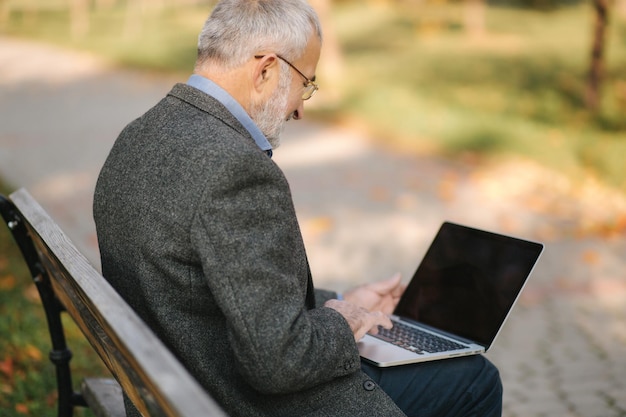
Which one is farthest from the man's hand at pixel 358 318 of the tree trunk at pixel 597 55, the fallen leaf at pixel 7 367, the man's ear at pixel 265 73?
the tree trunk at pixel 597 55

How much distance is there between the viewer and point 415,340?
257 cm

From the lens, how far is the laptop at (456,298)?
8.08 feet

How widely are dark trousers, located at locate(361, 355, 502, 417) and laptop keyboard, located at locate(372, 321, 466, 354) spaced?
0.08 metres

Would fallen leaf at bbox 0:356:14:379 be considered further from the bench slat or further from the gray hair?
the gray hair

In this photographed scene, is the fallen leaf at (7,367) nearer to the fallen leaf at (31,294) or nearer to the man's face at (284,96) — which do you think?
the fallen leaf at (31,294)

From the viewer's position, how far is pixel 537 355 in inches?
191

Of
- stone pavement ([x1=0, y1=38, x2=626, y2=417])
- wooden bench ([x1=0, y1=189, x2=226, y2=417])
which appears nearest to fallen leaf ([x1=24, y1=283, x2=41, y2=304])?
stone pavement ([x1=0, y1=38, x2=626, y2=417])

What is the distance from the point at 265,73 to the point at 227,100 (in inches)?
5.2

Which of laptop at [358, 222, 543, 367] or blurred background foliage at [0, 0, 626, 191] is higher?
blurred background foliage at [0, 0, 626, 191]

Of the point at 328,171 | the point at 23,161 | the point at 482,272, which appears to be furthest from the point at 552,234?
the point at 23,161

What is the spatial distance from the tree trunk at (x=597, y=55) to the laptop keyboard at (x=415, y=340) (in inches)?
396

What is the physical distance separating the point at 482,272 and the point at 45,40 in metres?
27.7

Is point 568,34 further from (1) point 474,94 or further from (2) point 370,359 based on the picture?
(2) point 370,359

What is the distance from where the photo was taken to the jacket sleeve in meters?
1.74
